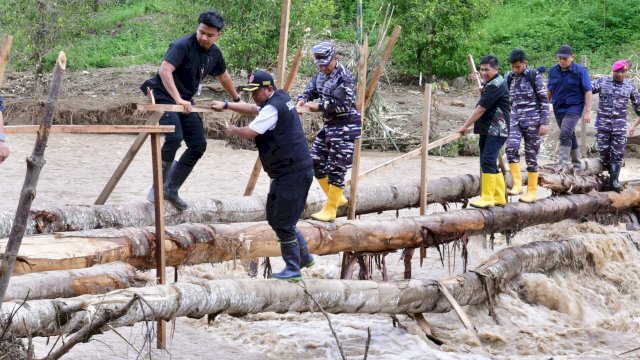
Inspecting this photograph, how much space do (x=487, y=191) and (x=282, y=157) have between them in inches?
147

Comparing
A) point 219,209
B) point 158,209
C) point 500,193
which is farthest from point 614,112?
point 158,209

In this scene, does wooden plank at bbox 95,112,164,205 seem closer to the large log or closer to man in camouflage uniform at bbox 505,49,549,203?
the large log

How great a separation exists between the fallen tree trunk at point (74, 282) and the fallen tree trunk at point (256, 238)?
0.07 meters

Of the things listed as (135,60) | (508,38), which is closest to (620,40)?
(508,38)

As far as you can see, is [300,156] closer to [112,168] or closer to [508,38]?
[112,168]

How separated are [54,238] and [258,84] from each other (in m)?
1.72

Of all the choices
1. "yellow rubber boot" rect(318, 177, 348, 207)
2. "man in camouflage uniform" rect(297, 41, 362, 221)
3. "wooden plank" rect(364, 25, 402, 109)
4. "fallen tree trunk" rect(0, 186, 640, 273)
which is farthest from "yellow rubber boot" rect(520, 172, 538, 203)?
"man in camouflage uniform" rect(297, 41, 362, 221)

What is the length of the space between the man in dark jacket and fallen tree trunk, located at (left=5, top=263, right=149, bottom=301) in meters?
1.04

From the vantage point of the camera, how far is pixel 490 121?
9297 mm

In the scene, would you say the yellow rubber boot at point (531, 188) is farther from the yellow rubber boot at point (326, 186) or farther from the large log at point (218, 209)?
the yellow rubber boot at point (326, 186)

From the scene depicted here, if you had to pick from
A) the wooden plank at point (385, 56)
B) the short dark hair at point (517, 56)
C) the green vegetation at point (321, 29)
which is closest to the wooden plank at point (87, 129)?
the wooden plank at point (385, 56)

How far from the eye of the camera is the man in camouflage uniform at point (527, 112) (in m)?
10.1

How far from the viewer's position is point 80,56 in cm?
2095

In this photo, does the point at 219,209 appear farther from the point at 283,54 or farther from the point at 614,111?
the point at 614,111
